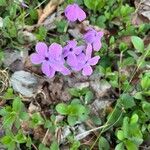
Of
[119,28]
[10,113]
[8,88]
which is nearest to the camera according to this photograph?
[10,113]

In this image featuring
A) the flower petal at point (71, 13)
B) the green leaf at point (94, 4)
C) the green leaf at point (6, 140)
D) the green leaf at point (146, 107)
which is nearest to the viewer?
the green leaf at point (6, 140)

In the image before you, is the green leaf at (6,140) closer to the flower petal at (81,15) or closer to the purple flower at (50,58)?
the purple flower at (50,58)

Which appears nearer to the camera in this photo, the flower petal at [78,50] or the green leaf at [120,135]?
the green leaf at [120,135]

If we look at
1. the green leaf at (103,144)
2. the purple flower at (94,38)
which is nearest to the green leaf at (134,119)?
the green leaf at (103,144)

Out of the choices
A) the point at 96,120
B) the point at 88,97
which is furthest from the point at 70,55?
the point at 96,120

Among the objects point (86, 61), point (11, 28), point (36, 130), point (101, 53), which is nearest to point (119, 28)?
point (101, 53)

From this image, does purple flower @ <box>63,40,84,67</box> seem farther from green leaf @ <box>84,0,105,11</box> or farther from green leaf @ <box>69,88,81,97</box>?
green leaf @ <box>84,0,105,11</box>

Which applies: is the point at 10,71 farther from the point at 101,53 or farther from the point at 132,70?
the point at 132,70

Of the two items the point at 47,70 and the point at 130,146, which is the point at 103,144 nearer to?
the point at 130,146

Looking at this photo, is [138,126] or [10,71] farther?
[10,71]
